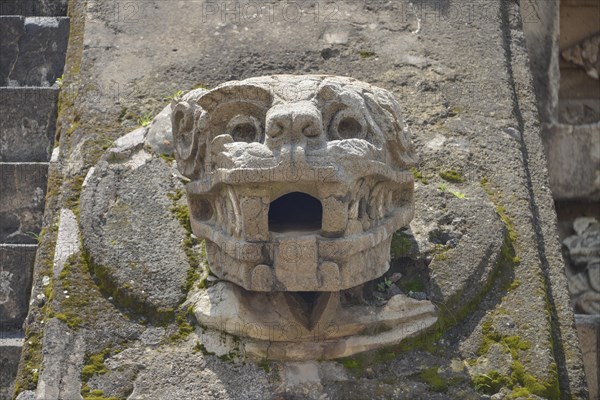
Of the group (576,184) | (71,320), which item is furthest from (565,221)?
(71,320)

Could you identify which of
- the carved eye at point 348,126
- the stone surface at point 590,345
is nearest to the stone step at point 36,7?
the carved eye at point 348,126

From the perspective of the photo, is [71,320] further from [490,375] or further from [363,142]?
[490,375]

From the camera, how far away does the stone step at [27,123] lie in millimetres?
5004

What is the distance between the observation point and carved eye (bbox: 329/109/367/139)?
369cm

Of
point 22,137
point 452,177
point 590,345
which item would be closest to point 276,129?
point 452,177

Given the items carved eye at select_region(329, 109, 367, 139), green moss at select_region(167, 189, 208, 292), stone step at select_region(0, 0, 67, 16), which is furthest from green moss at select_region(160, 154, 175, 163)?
stone step at select_region(0, 0, 67, 16)

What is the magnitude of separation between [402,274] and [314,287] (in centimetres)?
Result: 64

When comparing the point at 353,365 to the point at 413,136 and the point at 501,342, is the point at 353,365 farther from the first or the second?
the point at 413,136

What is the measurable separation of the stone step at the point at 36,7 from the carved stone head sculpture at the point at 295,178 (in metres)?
1.96

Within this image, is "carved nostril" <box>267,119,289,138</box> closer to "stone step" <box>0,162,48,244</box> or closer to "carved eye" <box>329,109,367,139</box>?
"carved eye" <box>329,109,367,139</box>

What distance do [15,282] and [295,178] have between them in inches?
59.8

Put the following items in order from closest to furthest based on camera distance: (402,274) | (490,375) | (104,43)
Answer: (490,375) → (402,274) → (104,43)

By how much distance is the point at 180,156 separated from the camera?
3.94 metres

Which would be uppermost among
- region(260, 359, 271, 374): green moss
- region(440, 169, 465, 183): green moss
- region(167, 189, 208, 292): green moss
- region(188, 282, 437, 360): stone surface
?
region(440, 169, 465, 183): green moss
